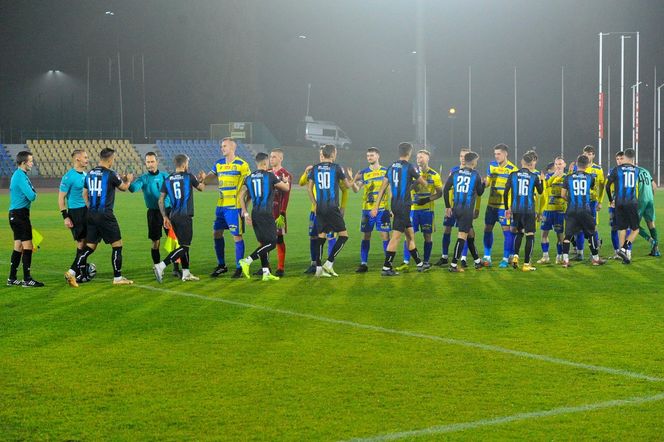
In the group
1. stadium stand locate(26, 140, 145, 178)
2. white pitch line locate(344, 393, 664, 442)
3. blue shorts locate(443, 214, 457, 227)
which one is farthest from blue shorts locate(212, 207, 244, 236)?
stadium stand locate(26, 140, 145, 178)

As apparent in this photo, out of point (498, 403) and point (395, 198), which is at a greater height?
point (395, 198)

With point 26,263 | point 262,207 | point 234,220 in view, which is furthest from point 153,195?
point 26,263

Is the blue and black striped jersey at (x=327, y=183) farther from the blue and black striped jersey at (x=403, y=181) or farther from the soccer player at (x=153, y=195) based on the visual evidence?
the soccer player at (x=153, y=195)

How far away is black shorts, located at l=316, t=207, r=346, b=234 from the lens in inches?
493

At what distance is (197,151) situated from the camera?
197 ft

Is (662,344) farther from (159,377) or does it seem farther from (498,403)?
(159,377)

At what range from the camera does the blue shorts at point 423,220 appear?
13802 millimetres

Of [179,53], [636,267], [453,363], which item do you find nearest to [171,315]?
[453,363]

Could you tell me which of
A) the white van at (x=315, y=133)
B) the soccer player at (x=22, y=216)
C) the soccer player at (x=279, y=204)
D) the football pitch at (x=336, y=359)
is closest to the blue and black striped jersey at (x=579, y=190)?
the football pitch at (x=336, y=359)

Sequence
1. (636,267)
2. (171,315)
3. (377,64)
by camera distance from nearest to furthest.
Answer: (171,315)
(636,267)
(377,64)

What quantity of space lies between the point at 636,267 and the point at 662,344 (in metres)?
6.52

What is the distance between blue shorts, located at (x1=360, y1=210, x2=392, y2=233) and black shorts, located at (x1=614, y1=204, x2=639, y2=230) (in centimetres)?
412

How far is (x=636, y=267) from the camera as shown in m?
13.8

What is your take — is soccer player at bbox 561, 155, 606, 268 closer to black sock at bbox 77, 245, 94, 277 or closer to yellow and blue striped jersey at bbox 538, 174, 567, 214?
yellow and blue striped jersey at bbox 538, 174, 567, 214
